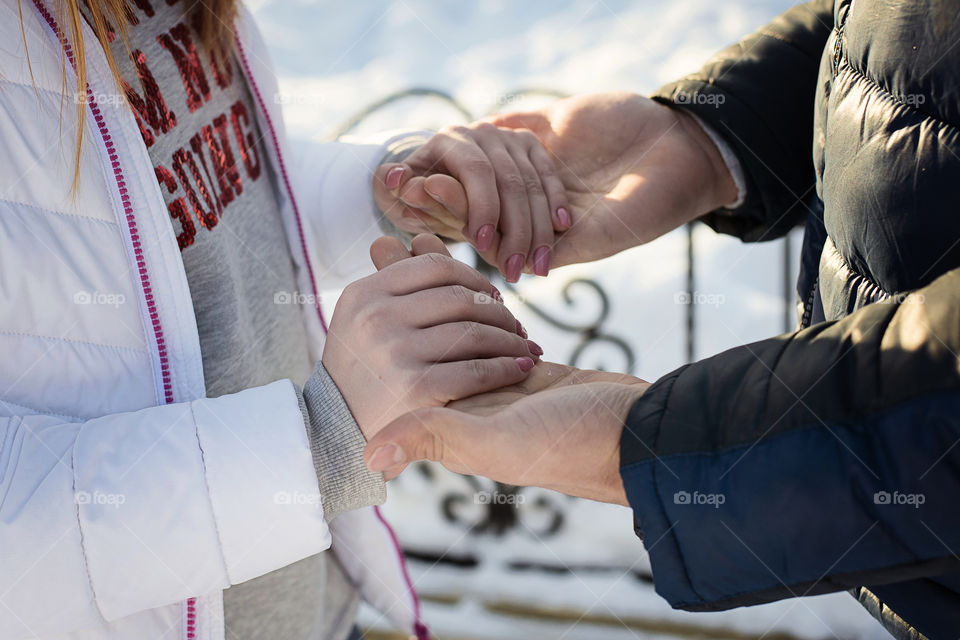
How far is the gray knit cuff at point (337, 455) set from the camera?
815 millimetres

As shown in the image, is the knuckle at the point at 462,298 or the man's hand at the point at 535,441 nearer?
the man's hand at the point at 535,441

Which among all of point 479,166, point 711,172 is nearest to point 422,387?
point 479,166

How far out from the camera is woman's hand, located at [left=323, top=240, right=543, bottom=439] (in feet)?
2.70

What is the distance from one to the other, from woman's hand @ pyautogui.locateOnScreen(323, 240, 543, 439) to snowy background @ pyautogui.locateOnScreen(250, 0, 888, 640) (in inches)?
43.5

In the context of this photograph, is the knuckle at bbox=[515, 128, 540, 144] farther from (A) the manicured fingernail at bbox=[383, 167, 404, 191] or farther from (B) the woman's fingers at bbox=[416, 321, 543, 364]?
(B) the woman's fingers at bbox=[416, 321, 543, 364]

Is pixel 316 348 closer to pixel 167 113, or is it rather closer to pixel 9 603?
pixel 167 113

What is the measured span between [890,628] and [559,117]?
0.94 meters

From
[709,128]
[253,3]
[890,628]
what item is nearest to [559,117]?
[709,128]

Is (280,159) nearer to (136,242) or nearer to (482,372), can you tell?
(136,242)

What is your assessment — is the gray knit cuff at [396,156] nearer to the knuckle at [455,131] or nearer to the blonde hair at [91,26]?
the knuckle at [455,131]

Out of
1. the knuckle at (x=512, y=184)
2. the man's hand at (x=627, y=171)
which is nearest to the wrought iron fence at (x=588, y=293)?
the man's hand at (x=627, y=171)

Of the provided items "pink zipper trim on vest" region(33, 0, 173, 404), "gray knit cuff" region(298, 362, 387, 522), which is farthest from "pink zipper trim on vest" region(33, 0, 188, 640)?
"gray knit cuff" region(298, 362, 387, 522)

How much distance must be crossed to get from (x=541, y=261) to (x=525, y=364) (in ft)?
0.94

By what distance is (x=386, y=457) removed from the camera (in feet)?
2.46
